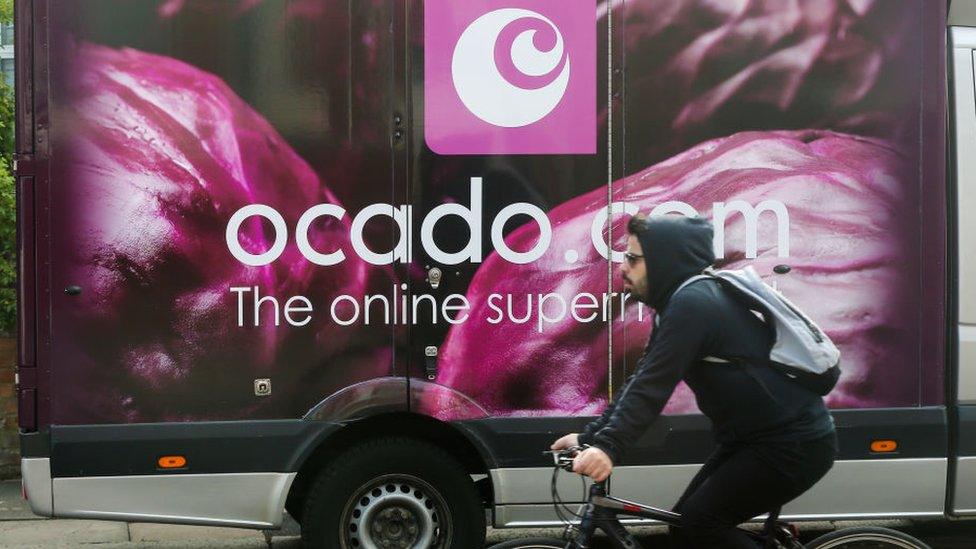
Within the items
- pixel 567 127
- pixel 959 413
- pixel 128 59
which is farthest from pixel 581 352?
pixel 128 59

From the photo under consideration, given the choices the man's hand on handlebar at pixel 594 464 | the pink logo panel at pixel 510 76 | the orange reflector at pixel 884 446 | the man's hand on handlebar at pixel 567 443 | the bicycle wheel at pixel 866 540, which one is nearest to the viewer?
the man's hand on handlebar at pixel 594 464

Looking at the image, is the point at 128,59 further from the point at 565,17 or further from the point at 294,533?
the point at 294,533

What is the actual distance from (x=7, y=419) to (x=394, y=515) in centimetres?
418

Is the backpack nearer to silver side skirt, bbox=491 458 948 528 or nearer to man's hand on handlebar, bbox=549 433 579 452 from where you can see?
man's hand on handlebar, bbox=549 433 579 452

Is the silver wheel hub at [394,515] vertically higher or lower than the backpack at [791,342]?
lower

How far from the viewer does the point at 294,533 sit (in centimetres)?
682

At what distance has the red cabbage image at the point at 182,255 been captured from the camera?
5.06 metres

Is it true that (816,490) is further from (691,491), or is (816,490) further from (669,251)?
(669,251)

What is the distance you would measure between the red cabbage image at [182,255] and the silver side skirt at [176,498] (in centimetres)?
29

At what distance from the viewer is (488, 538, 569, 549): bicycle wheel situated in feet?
11.6

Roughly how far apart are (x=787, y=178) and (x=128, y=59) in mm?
3054

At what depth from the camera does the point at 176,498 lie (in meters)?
5.16

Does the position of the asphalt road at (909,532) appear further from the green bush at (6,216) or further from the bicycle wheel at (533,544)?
the green bush at (6,216)

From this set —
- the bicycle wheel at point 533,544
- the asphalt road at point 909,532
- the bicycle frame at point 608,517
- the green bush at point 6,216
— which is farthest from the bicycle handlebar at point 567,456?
the green bush at point 6,216
